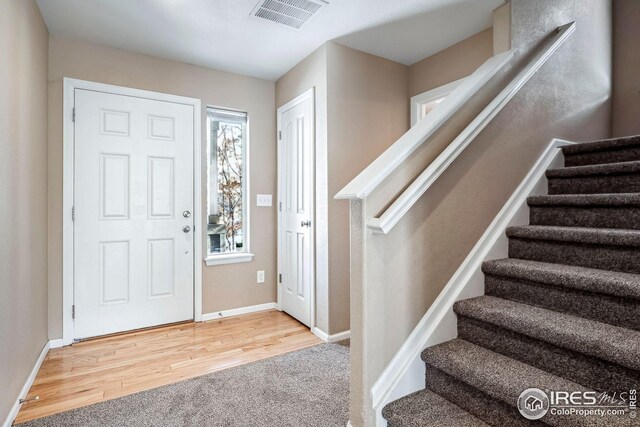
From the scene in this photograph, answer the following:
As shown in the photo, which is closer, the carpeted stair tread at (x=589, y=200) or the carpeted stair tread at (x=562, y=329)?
the carpeted stair tread at (x=562, y=329)

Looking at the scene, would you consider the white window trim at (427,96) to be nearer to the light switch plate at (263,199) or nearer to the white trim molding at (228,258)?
the light switch plate at (263,199)

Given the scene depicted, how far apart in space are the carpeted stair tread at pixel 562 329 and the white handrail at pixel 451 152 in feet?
1.93

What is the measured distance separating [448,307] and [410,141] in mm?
808

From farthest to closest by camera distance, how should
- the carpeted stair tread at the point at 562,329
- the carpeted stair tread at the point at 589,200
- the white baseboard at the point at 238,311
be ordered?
1. the white baseboard at the point at 238,311
2. the carpeted stair tread at the point at 589,200
3. the carpeted stair tread at the point at 562,329

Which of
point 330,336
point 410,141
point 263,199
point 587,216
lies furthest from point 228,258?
point 587,216

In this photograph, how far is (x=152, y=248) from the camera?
2.88 meters

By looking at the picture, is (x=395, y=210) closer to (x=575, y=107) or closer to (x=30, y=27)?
(x=575, y=107)

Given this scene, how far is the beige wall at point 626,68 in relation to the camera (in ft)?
8.95

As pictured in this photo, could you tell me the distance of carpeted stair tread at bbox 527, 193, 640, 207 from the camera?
5.14ft

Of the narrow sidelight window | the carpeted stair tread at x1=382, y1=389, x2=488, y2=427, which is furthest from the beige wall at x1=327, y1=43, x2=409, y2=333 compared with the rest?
the carpeted stair tread at x1=382, y1=389, x2=488, y2=427

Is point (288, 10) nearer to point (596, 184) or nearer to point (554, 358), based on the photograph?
point (596, 184)

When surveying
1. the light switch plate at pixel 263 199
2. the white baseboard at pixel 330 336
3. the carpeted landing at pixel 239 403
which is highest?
the light switch plate at pixel 263 199

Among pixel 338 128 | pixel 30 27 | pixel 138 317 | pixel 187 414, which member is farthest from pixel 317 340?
pixel 30 27

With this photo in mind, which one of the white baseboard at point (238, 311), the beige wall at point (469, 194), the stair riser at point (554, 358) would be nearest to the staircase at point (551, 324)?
the stair riser at point (554, 358)
